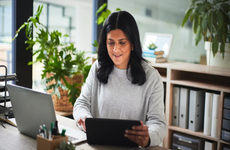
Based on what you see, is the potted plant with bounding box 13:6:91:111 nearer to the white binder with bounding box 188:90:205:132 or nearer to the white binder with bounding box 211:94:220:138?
the white binder with bounding box 188:90:205:132

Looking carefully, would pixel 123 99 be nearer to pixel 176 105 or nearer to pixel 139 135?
pixel 139 135

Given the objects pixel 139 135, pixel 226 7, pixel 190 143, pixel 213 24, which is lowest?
pixel 190 143

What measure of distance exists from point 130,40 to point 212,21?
3.77ft

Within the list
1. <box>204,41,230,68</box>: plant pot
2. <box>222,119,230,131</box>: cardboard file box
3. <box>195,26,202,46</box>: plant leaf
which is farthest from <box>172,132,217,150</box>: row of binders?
<box>195,26,202,46</box>: plant leaf

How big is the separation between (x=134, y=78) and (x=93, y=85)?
30 centimetres

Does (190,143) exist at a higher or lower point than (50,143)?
lower

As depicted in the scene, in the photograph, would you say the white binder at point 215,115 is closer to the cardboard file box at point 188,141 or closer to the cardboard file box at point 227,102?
the cardboard file box at point 227,102

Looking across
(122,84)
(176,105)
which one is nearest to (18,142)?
(122,84)

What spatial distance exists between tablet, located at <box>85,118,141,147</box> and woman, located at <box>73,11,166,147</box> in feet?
0.79

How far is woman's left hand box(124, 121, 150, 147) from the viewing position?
113 cm

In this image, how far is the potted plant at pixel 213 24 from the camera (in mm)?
2238

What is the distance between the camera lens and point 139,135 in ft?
3.80

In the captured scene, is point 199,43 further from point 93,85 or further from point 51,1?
point 51,1

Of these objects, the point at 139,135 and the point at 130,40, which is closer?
the point at 139,135
